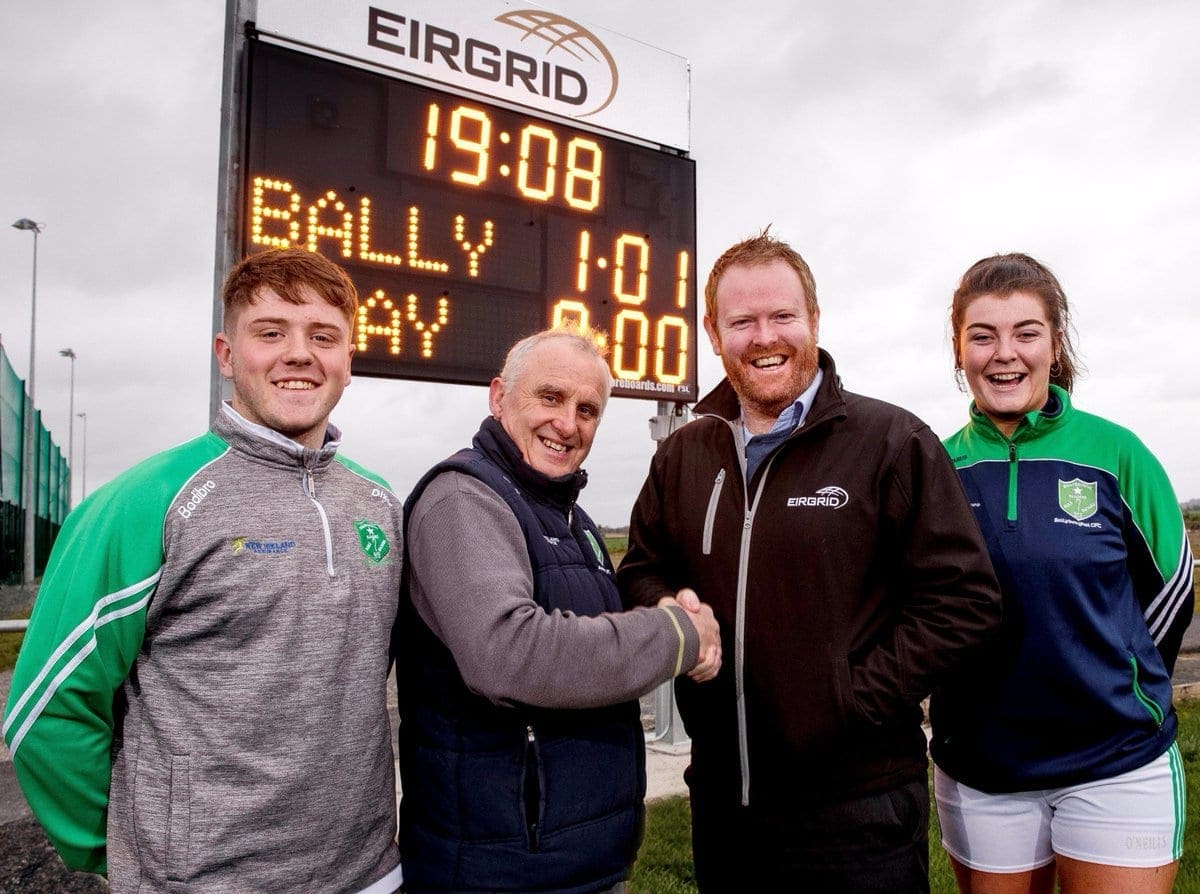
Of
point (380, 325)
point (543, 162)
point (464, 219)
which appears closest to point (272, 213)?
point (380, 325)

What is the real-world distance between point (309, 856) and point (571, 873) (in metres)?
0.50

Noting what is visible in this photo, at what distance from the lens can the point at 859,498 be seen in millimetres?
2016

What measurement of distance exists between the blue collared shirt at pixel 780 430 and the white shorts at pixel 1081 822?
1031 millimetres

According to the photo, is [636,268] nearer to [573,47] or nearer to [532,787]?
[573,47]

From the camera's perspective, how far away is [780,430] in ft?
7.22

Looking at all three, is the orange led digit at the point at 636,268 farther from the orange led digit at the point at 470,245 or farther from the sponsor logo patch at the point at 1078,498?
the sponsor logo patch at the point at 1078,498

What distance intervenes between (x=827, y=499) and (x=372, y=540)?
1022mm

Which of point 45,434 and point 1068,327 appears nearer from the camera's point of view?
point 1068,327

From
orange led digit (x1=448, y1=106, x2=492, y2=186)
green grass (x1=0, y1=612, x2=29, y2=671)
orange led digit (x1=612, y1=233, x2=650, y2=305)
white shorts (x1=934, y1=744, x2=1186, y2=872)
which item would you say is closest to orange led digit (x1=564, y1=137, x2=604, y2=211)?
orange led digit (x1=612, y1=233, x2=650, y2=305)

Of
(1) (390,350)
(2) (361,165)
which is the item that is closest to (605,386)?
(1) (390,350)

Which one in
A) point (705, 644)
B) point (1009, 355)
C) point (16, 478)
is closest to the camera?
point (705, 644)

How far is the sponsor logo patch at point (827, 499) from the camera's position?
2.02 metres

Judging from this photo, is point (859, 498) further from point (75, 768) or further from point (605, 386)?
point (75, 768)

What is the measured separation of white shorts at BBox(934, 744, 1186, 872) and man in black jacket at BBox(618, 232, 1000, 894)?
0.30 metres
